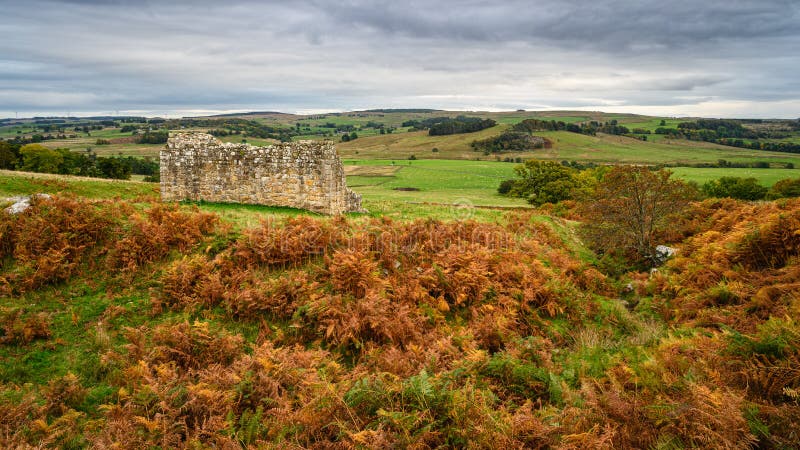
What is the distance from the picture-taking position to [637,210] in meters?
16.6

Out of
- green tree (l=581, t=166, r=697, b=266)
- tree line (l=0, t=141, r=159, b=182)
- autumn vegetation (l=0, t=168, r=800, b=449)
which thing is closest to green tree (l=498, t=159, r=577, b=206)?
green tree (l=581, t=166, r=697, b=266)

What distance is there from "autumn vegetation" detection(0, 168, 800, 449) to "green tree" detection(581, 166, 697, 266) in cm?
248

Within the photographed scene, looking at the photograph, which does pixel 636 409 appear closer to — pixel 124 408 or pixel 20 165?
pixel 124 408

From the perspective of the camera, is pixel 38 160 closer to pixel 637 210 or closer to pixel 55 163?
pixel 55 163

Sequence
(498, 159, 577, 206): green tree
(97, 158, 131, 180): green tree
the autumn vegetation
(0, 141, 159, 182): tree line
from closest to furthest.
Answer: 1. the autumn vegetation
2. (498, 159, 577, 206): green tree
3. (0, 141, 159, 182): tree line
4. (97, 158, 131, 180): green tree

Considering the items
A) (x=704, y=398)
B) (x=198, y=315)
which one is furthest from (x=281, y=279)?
(x=704, y=398)

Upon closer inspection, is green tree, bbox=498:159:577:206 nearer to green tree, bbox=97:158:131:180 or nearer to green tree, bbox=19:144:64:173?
green tree, bbox=97:158:131:180

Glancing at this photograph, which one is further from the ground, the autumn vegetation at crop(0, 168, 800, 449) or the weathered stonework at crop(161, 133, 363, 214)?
the weathered stonework at crop(161, 133, 363, 214)

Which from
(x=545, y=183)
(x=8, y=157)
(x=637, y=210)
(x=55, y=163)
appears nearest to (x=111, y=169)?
(x=55, y=163)

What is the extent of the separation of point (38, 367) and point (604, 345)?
10.5 meters

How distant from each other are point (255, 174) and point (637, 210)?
54.3 feet

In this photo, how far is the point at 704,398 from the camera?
4.78 meters

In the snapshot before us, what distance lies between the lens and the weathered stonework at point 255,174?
1808 centimetres

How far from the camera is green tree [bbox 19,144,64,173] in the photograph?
51.9 metres
